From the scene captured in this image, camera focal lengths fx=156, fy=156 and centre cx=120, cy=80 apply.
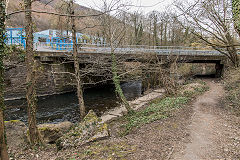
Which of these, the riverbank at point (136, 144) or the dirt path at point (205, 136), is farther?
the riverbank at point (136, 144)

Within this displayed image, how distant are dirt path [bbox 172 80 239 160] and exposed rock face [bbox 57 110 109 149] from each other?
2867mm

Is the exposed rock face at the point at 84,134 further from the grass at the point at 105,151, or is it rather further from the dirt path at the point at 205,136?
the dirt path at the point at 205,136

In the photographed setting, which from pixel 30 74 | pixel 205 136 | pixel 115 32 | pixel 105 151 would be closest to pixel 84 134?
pixel 105 151

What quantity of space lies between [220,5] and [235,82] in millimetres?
6049

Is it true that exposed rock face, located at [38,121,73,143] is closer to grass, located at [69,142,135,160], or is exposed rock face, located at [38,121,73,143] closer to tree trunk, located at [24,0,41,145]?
tree trunk, located at [24,0,41,145]

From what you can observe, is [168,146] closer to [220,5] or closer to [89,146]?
[89,146]

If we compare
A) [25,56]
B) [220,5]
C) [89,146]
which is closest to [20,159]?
[89,146]

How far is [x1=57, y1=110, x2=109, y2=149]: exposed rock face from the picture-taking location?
557cm

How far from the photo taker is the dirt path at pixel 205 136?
4.40m

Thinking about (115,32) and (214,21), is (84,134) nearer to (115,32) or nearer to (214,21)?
(115,32)

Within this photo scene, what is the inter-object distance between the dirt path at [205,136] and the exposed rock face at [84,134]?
287 cm

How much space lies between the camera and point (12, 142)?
6297 millimetres

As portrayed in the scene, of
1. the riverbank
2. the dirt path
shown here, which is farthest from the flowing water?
the dirt path

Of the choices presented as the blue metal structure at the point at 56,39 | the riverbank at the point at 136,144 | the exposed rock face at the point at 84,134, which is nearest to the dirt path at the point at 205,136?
the riverbank at the point at 136,144
